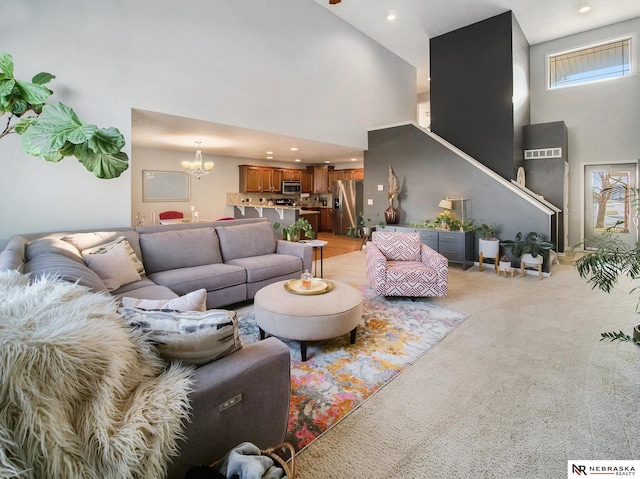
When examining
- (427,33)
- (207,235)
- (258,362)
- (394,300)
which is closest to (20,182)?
(207,235)

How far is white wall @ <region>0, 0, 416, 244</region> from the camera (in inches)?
124

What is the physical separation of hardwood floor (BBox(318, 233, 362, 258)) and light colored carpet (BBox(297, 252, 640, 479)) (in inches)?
160

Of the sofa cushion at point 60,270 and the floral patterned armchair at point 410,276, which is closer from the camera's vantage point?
the sofa cushion at point 60,270

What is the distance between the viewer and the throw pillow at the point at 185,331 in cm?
123

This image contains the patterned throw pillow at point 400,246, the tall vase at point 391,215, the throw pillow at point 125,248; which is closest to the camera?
the throw pillow at point 125,248

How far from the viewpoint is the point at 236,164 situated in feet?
27.5

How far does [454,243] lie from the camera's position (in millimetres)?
5512

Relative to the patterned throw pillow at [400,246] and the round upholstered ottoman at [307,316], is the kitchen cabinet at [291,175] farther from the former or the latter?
the round upholstered ottoman at [307,316]

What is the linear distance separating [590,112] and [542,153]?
1.49 m

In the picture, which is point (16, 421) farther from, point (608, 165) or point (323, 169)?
point (323, 169)

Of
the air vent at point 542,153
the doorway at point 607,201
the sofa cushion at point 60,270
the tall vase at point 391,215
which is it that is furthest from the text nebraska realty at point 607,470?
the doorway at point 607,201

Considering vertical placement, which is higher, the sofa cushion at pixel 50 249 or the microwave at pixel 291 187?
the microwave at pixel 291 187

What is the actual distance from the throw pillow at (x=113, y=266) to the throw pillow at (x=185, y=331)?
1.82 metres

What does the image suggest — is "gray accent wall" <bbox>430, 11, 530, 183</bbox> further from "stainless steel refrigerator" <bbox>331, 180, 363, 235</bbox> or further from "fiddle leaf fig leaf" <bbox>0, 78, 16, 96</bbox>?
"fiddle leaf fig leaf" <bbox>0, 78, 16, 96</bbox>
